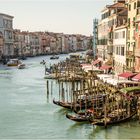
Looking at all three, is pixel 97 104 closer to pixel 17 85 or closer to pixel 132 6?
pixel 132 6

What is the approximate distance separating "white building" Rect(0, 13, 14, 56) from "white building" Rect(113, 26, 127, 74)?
3949cm

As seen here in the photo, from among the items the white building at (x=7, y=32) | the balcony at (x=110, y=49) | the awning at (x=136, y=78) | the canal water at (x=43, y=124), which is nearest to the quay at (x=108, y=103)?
Result: the awning at (x=136, y=78)

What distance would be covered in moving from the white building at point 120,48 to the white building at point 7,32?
130 ft

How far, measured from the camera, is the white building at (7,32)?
6694 centimetres

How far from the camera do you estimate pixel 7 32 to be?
69812 millimetres

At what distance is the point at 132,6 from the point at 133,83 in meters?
6.25

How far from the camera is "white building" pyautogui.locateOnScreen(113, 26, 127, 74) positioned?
2627 cm

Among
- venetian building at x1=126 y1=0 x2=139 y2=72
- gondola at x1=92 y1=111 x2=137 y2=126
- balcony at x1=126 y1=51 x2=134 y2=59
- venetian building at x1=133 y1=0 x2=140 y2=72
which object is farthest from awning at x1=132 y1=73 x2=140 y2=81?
gondola at x1=92 y1=111 x2=137 y2=126

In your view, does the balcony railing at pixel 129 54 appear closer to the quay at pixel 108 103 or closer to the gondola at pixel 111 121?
the quay at pixel 108 103

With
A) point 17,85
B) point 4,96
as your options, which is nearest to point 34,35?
point 17,85

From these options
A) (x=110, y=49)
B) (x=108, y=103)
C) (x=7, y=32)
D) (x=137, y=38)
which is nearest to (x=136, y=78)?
(x=108, y=103)

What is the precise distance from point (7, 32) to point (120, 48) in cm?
4492

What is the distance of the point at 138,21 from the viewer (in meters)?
22.8

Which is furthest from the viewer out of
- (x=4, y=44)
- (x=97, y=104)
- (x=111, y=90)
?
(x=4, y=44)
